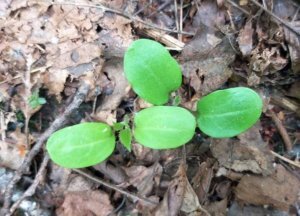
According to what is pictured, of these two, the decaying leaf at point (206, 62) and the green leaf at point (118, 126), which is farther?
the decaying leaf at point (206, 62)

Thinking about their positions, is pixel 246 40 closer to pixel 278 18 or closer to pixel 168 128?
pixel 278 18

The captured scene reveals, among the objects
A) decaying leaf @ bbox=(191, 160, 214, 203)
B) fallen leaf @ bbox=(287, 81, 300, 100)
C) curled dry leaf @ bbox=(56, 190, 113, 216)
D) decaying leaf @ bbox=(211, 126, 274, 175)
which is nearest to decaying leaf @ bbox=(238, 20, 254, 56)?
fallen leaf @ bbox=(287, 81, 300, 100)

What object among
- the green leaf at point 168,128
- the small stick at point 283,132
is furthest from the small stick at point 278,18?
the green leaf at point 168,128

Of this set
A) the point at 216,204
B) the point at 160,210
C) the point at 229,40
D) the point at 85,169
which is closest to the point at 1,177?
the point at 85,169

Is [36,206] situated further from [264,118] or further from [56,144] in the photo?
[264,118]

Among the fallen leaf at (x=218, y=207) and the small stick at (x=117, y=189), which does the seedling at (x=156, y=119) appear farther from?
the fallen leaf at (x=218, y=207)

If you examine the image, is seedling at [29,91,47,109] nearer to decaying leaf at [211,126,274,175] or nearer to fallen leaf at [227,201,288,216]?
decaying leaf at [211,126,274,175]
